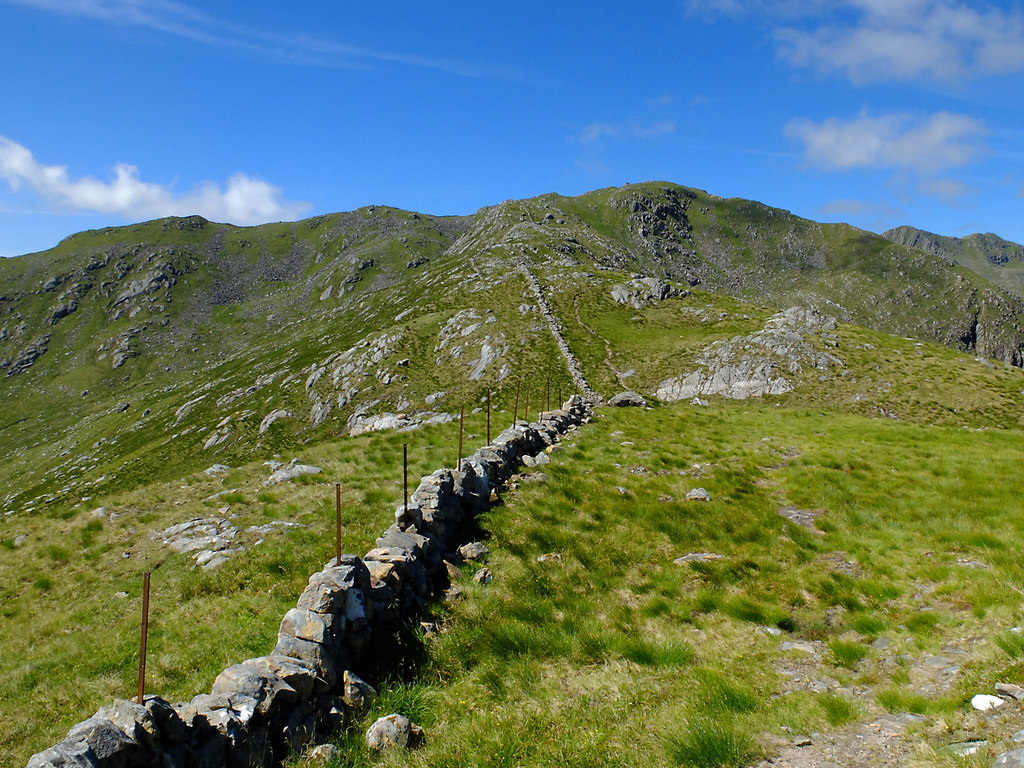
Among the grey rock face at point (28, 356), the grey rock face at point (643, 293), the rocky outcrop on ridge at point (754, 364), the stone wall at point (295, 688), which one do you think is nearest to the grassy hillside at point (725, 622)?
the stone wall at point (295, 688)

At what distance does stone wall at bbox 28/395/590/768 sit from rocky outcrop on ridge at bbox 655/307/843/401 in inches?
1757

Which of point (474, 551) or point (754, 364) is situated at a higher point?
point (754, 364)

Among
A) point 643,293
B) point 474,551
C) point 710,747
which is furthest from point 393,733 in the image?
point 643,293

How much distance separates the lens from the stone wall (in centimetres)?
543

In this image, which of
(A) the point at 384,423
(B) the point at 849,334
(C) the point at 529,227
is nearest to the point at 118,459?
(A) the point at 384,423

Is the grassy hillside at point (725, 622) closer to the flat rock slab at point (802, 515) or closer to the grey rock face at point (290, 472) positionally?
the flat rock slab at point (802, 515)

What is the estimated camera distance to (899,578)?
11.4 metres

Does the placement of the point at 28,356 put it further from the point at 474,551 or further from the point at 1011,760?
the point at 1011,760

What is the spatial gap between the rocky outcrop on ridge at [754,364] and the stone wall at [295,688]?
146 ft

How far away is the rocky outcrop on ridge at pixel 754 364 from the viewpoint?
50.4m

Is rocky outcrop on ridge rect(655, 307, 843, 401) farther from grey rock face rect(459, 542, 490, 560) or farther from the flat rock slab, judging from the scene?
grey rock face rect(459, 542, 490, 560)

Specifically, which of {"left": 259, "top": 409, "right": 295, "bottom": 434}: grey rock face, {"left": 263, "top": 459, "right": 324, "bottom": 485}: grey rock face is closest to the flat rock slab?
{"left": 263, "top": 459, "right": 324, "bottom": 485}: grey rock face

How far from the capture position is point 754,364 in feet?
171

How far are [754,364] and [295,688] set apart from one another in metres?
53.7
